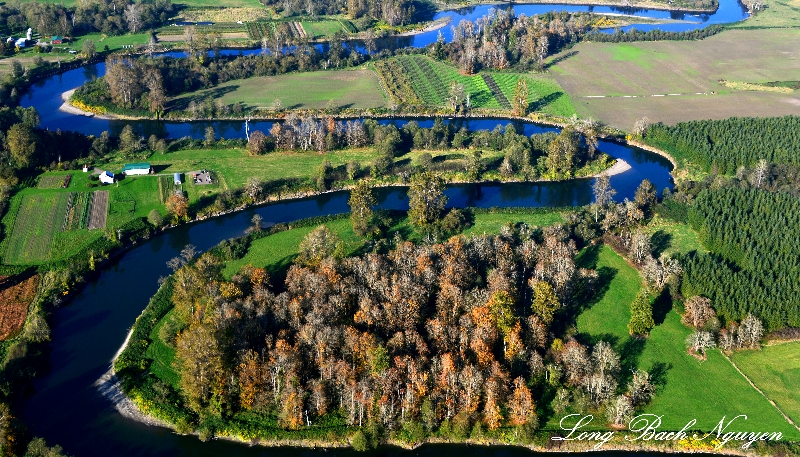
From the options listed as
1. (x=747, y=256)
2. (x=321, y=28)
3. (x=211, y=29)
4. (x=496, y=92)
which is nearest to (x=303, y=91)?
(x=496, y=92)

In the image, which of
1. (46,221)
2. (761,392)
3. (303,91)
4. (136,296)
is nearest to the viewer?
(761,392)

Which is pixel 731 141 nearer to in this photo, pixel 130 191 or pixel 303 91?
pixel 303 91

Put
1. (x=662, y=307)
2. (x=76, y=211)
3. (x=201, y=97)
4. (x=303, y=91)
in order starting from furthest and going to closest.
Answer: (x=303, y=91), (x=201, y=97), (x=76, y=211), (x=662, y=307)

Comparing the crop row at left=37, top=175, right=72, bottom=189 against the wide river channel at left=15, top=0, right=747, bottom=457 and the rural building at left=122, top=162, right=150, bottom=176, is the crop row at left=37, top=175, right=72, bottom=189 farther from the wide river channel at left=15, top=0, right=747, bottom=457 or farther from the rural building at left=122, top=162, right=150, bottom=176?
the wide river channel at left=15, top=0, right=747, bottom=457

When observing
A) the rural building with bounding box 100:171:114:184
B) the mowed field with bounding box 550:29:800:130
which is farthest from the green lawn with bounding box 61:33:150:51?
the mowed field with bounding box 550:29:800:130

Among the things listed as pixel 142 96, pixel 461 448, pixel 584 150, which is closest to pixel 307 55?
pixel 142 96

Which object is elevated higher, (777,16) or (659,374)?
(777,16)

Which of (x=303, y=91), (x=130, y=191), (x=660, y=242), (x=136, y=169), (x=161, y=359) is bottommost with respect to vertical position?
(x=660, y=242)
